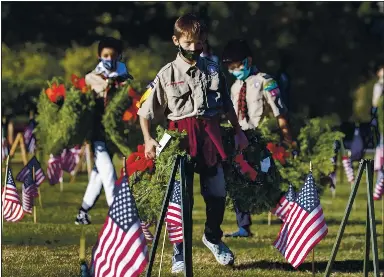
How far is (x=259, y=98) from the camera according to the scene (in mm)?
14656

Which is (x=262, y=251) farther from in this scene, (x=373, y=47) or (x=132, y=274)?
(x=373, y=47)

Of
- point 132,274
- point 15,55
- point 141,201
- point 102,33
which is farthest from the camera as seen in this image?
point 102,33

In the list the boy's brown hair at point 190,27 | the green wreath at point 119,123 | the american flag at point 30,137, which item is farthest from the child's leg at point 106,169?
the american flag at point 30,137

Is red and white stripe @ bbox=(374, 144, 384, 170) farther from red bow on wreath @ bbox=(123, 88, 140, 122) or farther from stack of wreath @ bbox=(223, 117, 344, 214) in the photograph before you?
red bow on wreath @ bbox=(123, 88, 140, 122)

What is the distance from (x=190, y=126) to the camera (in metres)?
10.6

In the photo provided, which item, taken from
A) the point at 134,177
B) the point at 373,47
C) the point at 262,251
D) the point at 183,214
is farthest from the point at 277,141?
the point at 373,47

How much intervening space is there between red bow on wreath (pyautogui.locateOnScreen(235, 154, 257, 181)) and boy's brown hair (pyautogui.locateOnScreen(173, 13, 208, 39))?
1765 mm

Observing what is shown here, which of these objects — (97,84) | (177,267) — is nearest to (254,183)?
(177,267)

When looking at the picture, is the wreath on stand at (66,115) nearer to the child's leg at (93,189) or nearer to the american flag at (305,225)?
the child's leg at (93,189)

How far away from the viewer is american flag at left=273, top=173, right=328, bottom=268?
416 inches

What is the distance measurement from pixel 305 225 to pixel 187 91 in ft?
4.58

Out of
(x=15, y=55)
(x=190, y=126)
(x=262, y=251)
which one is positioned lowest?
(x=262, y=251)

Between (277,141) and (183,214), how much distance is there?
6.59 m

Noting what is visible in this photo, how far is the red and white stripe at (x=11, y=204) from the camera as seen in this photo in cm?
1397
